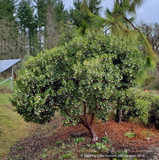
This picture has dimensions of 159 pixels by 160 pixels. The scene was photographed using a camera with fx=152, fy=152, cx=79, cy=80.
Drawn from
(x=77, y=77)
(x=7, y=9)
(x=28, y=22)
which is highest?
(x=7, y=9)

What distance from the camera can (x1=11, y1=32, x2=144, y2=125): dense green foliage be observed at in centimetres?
307

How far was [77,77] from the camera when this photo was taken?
3.28 metres

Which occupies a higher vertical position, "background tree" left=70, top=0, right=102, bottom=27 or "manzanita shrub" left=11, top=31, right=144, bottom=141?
"background tree" left=70, top=0, right=102, bottom=27

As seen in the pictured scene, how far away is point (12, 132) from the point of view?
5773 mm

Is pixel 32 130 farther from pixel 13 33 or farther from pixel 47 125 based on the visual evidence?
pixel 13 33

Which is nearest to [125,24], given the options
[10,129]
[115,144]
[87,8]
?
[87,8]

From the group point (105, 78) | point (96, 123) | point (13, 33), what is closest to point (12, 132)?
point (96, 123)

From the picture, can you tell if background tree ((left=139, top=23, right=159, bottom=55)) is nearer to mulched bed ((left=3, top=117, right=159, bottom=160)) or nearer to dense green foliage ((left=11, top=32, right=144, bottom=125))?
mulched bed ((left=3, top=117, right=159, bottom=160))

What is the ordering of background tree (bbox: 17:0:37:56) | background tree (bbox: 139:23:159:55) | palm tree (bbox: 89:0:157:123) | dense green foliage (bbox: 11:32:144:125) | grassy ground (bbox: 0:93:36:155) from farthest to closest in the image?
background tree (bbox: 17:0:37:56) < background tree (bbox: 139:23:159:55) < grassy ground (bbox: 0:93:36:155) < palm tree (bbox: 89:0:157:123) < dense green foliage (bbox: 11:32:144:125)

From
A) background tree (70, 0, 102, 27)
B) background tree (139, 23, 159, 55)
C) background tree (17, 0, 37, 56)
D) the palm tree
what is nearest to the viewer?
the palm tree

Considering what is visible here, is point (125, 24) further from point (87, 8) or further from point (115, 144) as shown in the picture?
point (115, 144)

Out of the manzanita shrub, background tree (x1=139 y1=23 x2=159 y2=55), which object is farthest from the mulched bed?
background tree (x1=139 y1=23 x2=159 y2=55)

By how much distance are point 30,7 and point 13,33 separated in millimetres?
5883

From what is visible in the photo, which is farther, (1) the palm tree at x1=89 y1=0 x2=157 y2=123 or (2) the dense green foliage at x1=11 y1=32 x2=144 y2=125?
(1) the palm tree at x1=89 y1=0 x2=157 y2=123
